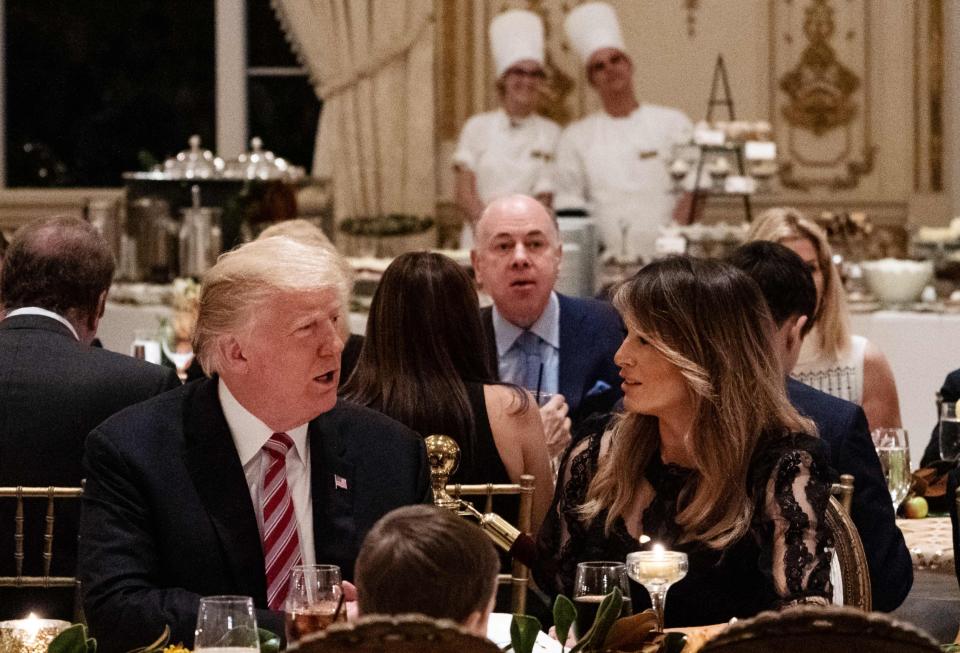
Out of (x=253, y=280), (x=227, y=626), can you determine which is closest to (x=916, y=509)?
(x=253, y=280)

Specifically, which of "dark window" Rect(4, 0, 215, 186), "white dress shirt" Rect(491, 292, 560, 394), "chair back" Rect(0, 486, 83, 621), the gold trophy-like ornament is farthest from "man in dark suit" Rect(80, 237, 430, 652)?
"dark window" Rect(4, 0, 215, 186)

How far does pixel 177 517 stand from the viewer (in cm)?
234

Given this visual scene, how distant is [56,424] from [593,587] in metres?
1.43

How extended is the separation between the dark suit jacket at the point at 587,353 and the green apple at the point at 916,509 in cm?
92

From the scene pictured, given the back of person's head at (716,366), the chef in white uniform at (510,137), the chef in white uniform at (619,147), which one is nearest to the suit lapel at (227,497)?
the back of person's head at (716,366)

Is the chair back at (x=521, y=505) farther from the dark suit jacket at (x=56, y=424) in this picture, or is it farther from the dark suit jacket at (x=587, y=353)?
the dark suit jacket at (x=587, y=353)

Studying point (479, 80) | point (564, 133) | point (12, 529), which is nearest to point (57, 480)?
point (12, 529)

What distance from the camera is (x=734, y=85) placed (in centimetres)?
854

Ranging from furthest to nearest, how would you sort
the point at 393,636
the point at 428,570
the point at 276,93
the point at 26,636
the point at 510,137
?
the point at 276,93 < the point at 510,137 < the point at 26,636 < the point at 428,570 < the point at 393,636

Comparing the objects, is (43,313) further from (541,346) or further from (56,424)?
(541,346)

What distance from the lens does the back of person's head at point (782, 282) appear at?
11.0 ft

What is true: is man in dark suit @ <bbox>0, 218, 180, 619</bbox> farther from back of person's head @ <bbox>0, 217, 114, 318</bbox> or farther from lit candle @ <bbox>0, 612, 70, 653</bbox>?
lit candle @ <bbox>0, 612, 70, 653</bbox>

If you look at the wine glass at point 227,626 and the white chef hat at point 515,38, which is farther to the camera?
the white chef hat at point 515,38

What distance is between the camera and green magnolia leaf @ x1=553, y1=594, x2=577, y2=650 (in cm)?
193
